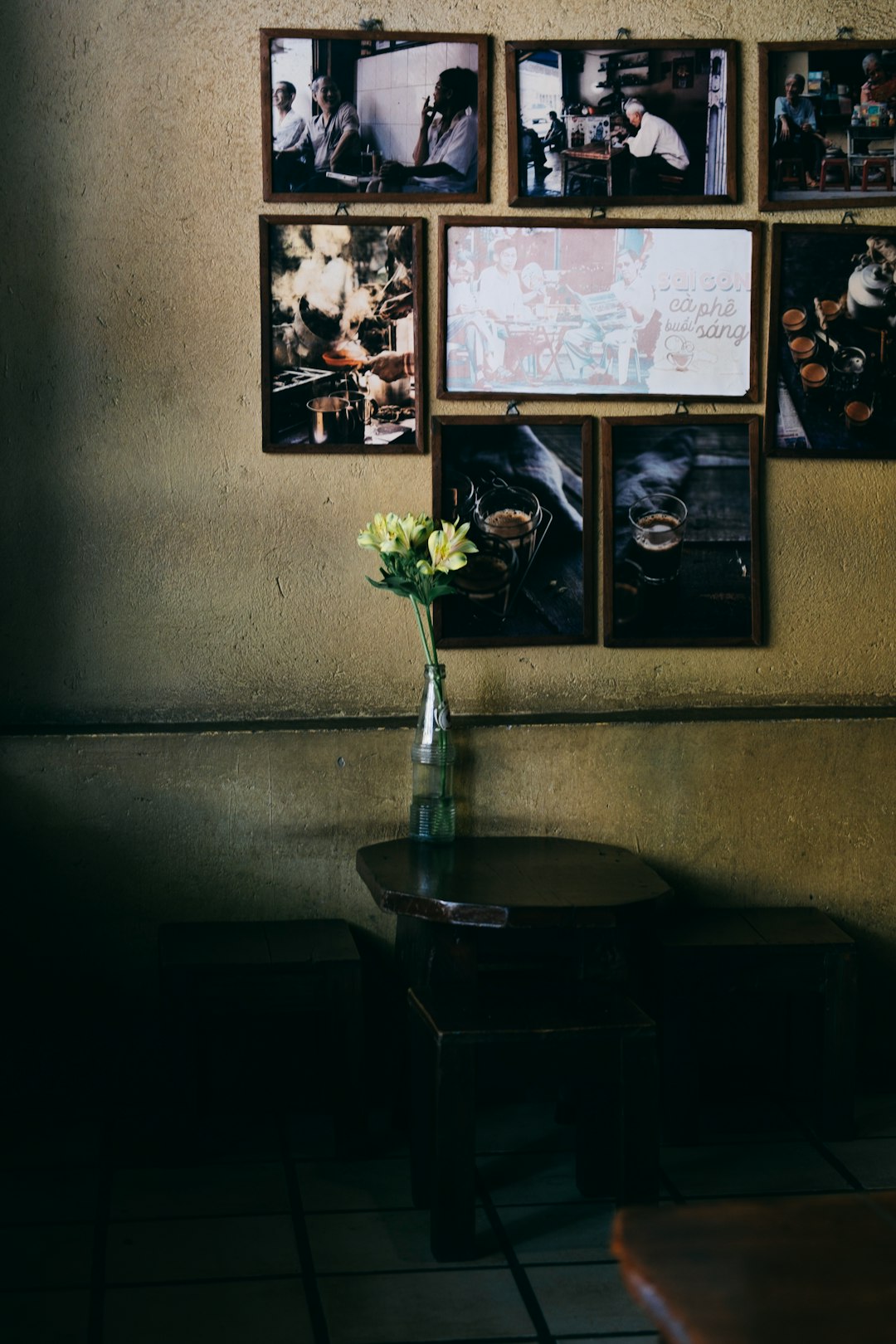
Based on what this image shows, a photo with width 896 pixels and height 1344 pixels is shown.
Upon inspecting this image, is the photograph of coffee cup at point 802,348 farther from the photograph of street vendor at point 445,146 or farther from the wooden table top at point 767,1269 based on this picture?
the wooden table top at point 767,1269

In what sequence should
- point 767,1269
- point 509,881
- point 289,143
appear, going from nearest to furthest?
point 767,1269 < point 509,881 < point 289,143

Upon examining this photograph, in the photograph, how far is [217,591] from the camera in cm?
337

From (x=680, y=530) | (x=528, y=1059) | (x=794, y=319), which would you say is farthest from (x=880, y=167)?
(x=528, y=1059)

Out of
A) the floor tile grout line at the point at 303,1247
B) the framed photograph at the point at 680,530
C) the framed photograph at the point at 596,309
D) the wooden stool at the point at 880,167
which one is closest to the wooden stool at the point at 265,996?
the floor tile grout line at the point at 303,1247

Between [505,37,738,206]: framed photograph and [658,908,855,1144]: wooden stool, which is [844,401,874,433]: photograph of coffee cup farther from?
[658,908,855,1144]: wooden stool

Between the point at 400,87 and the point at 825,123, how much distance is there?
3.47 feet

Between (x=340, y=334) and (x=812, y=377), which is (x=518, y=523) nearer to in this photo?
(x=340, y=334)

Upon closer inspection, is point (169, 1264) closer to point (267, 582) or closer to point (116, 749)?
point (116, 749)

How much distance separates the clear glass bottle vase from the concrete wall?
0.16m

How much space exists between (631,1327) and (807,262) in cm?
249

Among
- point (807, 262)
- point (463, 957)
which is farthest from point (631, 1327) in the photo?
point (807, 262)

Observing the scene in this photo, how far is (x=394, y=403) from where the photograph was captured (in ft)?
11.1

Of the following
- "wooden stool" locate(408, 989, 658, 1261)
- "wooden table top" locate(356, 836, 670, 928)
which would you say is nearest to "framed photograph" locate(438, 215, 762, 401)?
"wooden table top" locate(356, 836, 670, 928)

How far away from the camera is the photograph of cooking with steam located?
10.9 feet
